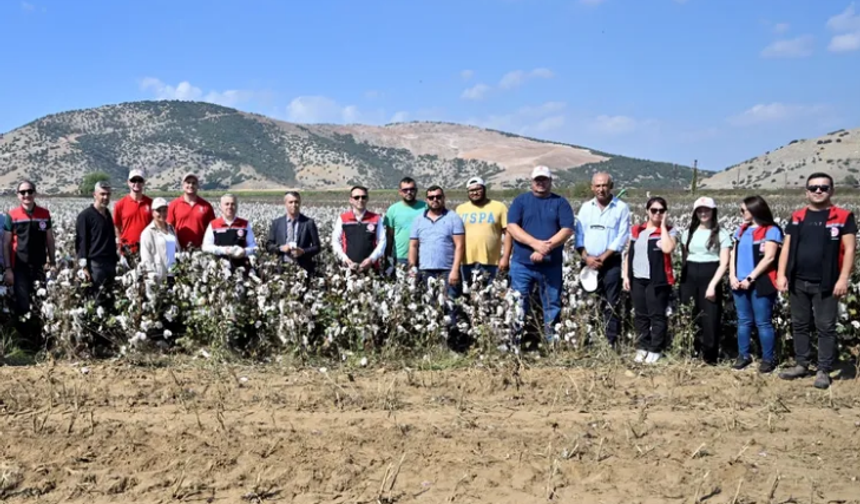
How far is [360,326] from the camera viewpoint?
22.5ft

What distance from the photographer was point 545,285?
7086mm

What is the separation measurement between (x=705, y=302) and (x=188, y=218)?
217 inches

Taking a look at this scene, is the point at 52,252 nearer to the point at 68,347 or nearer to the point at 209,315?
the point at 68,347

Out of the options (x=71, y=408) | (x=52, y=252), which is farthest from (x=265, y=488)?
(x=52, y=252)

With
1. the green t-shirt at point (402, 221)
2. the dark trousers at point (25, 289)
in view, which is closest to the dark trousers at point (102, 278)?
the dark trousers at point (25, 289)

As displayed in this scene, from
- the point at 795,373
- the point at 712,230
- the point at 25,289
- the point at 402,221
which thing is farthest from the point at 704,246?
the point at 25,289

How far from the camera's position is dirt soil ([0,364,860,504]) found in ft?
14.2

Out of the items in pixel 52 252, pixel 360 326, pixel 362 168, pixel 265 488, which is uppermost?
pixel 362 168

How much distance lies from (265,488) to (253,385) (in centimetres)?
196

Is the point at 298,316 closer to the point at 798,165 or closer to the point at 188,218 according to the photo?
the point at 188,218

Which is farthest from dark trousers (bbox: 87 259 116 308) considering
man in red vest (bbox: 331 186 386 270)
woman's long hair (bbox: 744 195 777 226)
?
woman's long hair (bbox: 744 195 777 226)

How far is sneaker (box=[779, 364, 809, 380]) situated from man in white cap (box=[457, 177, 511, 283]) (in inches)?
111

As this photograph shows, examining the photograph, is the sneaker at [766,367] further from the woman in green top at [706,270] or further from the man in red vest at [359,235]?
the man in red vest at [359,235]

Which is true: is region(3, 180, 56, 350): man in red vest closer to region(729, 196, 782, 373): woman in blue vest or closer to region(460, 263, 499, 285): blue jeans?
region(460, 263, 499, 285): blue jeans
